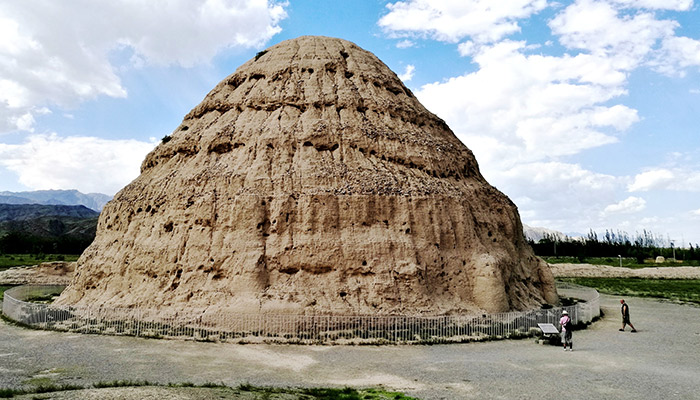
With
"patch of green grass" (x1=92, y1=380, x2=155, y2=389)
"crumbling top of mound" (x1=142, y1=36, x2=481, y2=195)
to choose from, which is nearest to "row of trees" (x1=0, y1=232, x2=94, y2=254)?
"crumbling top of mound" (x1=142, y1=36, x2=481, y2=195)

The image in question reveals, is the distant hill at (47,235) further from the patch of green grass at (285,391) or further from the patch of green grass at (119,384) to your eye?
the patch of green grass at (285,391)

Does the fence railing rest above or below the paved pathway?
above

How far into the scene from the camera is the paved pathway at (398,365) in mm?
14805

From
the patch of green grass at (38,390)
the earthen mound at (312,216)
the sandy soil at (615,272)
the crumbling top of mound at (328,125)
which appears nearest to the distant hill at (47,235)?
the crumbling top of mound at (328,125)

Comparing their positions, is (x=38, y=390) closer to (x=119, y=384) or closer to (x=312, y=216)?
(x=119, y=384)

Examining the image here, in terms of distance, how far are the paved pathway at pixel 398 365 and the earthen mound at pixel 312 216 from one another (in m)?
3.63

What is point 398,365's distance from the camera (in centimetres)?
1731

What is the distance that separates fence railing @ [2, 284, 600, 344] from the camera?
69.9 ft

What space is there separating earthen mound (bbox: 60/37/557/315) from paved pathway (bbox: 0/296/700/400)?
3.63 meters

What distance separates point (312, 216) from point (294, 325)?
18.6 ft

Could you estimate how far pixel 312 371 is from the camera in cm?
1647

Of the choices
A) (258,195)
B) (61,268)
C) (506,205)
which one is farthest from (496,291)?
(61,268)

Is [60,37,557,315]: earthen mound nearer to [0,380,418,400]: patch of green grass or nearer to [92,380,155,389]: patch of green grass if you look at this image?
[92,380,155,389]: patch of green grass

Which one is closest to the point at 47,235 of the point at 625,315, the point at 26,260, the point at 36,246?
the point at 36,246
